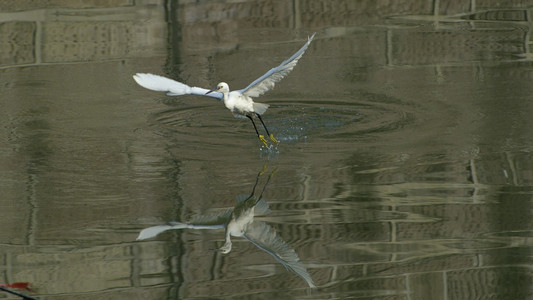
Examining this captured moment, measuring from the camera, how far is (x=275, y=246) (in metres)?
5.41

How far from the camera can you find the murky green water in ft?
17.1

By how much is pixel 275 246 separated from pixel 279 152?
178 centimetres

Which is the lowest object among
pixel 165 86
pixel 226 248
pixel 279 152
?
pixel 226 248

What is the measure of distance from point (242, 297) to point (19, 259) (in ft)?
4.49

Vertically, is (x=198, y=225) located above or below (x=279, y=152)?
below

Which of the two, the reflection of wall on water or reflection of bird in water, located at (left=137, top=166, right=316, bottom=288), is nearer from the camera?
reflection of bird in water, located at (left=137, top=166, right=316, bottom=288)

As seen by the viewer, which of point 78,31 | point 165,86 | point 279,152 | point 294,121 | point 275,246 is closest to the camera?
point 275,246

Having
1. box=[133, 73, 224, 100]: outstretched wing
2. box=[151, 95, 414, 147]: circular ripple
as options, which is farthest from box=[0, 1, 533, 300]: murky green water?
box=[133, 73, 224, 100]: outstretched wing

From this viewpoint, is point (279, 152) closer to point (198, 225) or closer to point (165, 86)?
point (165, 86)

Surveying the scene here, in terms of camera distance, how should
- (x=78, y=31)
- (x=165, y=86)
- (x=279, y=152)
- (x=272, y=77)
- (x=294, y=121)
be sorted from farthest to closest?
(x=78, y=31)
(x=294, y=121)
(x=279, y=152)
(x=165, y=86)
(x=272, y=77)

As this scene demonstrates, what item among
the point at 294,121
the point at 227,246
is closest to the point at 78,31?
the point at 294,121

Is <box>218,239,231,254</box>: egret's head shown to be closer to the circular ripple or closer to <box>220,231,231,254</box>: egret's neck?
<box>220,231,231,254</box>: egret's neck

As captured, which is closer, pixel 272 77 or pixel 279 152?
pixel 272 77

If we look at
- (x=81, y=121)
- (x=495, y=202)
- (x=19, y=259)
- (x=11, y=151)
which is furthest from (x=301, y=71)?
(x=19, y=259)
